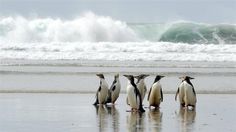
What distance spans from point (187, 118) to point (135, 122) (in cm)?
131

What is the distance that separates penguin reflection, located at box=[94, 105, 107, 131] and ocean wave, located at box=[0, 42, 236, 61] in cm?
1509

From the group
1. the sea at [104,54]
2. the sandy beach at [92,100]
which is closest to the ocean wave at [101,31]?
the sea at [104,54]

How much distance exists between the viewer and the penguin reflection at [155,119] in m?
12.2

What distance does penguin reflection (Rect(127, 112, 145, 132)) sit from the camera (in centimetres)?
1204

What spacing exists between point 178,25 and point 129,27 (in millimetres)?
4252

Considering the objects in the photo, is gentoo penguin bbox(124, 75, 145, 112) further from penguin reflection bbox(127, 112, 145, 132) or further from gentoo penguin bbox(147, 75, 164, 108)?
gentoo penguin bbox(147, 75, 164, 108)

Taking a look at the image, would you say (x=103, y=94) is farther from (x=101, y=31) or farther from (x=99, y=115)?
(x=101, y=31)

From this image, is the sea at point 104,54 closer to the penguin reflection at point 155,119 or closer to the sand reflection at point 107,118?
the sand reflection at point 107,118

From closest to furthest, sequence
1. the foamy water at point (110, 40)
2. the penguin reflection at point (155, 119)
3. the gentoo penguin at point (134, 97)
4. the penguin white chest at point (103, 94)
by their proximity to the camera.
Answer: the penguin reflection at point (155, 119) < the gentoo penguin at point (134, 97) < the penguin white chest at point (103, 94) < the foamy water at point (110, 40)

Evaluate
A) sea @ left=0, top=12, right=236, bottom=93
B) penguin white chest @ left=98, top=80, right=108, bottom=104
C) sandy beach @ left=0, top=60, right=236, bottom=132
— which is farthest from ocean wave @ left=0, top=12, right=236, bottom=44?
penguin white chest @ left=98, top=80, right=108, bottom=104

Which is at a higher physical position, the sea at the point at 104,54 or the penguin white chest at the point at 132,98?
the sea at the point at 104,54

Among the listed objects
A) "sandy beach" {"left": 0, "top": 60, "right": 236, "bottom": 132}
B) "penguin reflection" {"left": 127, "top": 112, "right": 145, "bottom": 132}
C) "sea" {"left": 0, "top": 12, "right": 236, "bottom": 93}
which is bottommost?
"penguin reflection" {"left": 127, "top": 112, "right": 145, "bottom": 132}

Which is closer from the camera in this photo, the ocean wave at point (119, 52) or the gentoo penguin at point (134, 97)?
the gentoo penguin at point (134, 97)

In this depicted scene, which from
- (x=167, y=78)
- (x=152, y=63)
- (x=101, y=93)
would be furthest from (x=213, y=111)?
(x=152, y=63)
